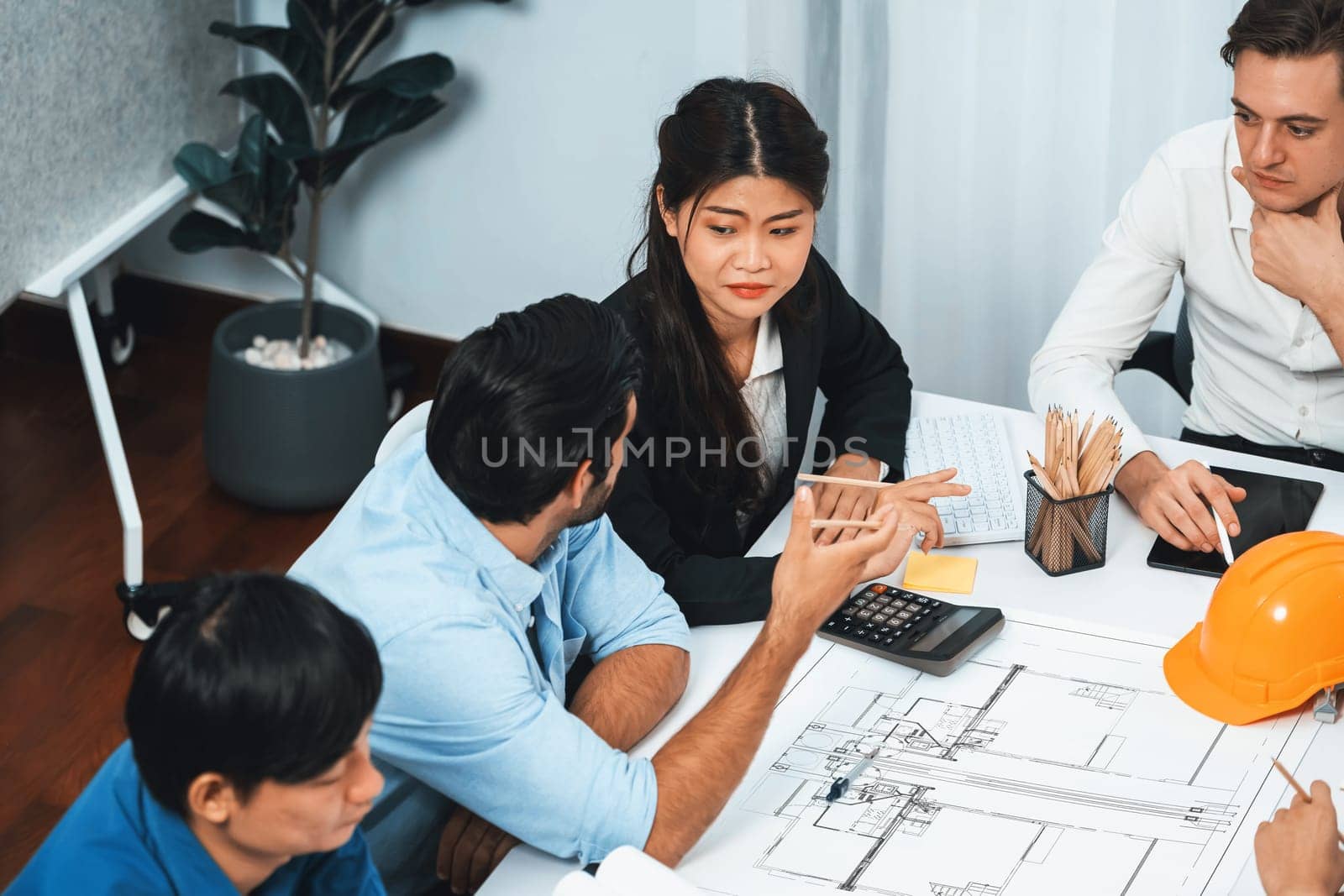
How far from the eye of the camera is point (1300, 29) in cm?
177

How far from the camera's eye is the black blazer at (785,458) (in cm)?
162

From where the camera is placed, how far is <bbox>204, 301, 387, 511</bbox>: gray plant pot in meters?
2.90

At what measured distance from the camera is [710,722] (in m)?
1.34

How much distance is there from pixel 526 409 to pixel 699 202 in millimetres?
566

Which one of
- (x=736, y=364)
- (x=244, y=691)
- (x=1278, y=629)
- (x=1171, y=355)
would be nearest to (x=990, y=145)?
(x=1171, y=355)

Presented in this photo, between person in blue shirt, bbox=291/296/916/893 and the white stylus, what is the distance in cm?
44

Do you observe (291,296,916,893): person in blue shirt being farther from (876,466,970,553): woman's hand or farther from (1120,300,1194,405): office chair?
(1120,300,1194,405): office chair

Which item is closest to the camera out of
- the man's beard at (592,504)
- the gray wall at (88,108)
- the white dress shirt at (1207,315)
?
the man's beard at (592,504)

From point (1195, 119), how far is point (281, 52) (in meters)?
1.71

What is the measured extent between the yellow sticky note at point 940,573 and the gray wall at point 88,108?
1.63m

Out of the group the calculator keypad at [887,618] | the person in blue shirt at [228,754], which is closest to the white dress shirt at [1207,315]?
the calculator keypad at [887,618]

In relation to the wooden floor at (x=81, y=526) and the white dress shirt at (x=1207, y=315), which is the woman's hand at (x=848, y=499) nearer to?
the white dress shirt at (x=1207, y=315)

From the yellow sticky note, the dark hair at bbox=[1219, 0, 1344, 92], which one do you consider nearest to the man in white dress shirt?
the dark hair at bbox=[1219, 0, 1344, 92]

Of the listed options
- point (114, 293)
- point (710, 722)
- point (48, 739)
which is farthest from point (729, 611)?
point (114, 293)
